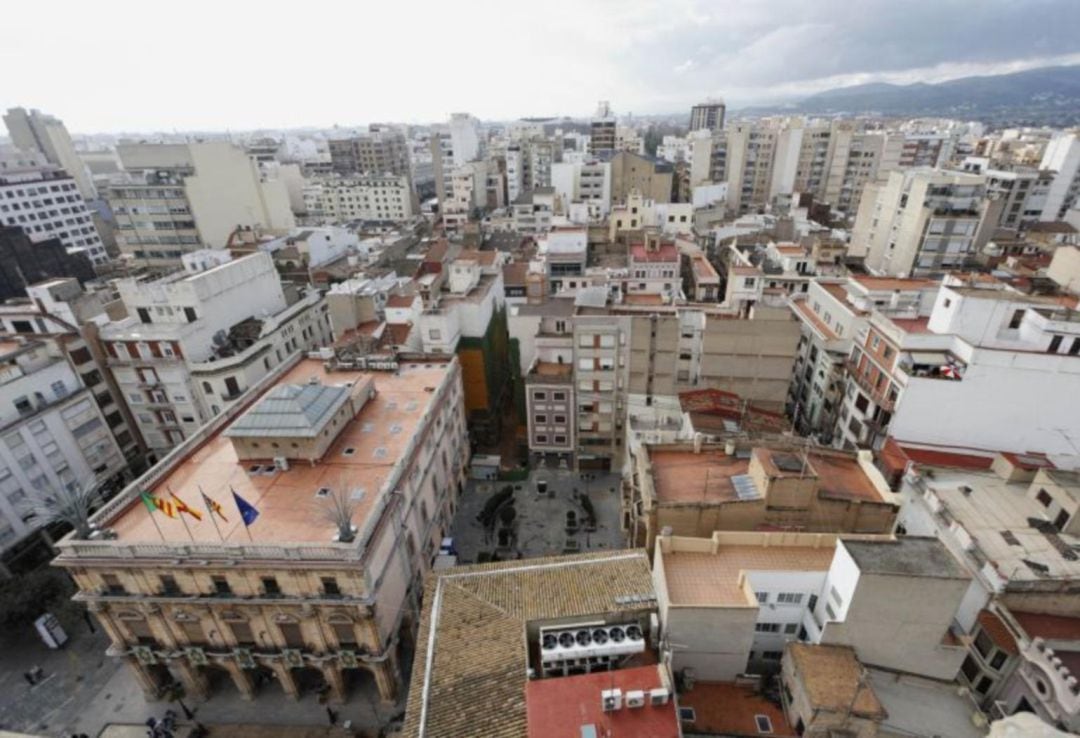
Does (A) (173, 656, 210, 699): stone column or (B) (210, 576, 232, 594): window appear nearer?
(B) (210, 576, 232, 594): window

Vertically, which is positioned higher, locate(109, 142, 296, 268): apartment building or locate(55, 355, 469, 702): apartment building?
locate(109, 142, 296, 268): apartment building

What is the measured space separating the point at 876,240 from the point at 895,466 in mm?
55805

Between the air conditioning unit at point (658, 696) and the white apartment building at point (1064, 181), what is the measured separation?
13617 cm

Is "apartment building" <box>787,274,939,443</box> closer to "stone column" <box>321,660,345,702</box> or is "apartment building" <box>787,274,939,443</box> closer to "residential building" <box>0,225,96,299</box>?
"stone column" <box>321,660,345,702</box>

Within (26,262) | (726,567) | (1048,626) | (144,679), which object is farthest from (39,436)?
(1048,626)

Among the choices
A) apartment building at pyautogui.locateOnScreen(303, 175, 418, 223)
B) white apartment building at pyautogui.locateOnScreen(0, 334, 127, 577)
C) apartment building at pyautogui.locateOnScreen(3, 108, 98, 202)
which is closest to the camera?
white apartment building at pyautogui.locateOnScreen(0, 334, 127, 577)

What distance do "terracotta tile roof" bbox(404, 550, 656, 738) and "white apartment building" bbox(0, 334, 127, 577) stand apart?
43014mm

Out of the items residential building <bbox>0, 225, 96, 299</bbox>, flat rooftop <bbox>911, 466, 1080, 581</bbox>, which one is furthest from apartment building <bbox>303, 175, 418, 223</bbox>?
flat rooftop <bbox>911, 466, 1080, 581</bbox>

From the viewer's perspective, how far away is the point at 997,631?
29031 mm

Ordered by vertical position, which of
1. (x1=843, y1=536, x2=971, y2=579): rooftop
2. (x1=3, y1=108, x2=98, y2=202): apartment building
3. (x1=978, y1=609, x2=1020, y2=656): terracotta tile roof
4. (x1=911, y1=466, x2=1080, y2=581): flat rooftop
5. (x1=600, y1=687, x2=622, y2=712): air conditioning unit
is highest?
(x1=3, y1=108, x2=98, y2=202): apartment building

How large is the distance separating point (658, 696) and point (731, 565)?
9.41 m

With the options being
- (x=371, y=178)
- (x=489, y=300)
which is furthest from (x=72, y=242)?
(x=489, y=300)

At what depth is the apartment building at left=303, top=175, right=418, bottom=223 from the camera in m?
155

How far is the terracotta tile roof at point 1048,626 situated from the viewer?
92.6 feet
